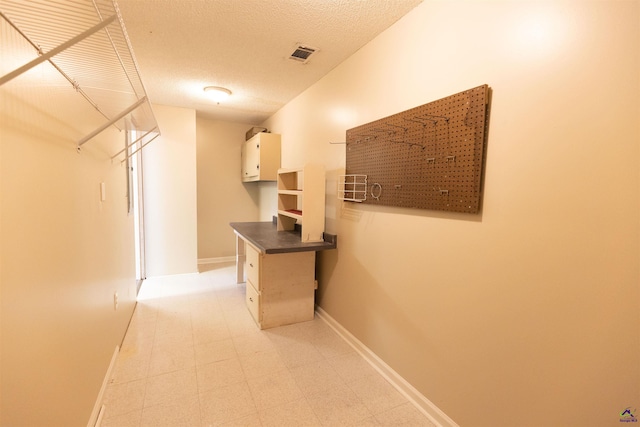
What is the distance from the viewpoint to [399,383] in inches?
71.5

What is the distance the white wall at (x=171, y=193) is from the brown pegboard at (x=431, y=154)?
2.80 metres

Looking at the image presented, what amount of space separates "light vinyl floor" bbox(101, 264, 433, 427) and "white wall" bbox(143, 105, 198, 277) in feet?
3.99

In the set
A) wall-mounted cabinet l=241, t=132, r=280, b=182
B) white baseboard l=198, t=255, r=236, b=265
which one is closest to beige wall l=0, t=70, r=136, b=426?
wall-mounted cabinet l=241, t=132, r=280, b=182

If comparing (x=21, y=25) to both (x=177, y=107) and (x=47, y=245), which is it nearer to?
(x=47, y=245)

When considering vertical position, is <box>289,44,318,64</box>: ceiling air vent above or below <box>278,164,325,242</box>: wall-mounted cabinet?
above

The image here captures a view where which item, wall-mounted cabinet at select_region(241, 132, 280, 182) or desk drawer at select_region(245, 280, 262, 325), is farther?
wall-mounted cabinet at select_region(241, 132, 280, 182)

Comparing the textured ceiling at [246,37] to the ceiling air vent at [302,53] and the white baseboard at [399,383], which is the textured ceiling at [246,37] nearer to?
the ceiling air vent at [302,53]

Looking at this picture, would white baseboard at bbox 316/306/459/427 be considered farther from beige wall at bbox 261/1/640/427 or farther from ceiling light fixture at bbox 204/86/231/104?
ceiling light fixture at bbox 204/86/231/104

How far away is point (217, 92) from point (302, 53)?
1.26 metres

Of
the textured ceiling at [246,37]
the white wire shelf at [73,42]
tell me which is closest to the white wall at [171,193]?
the textured ceiling at [246,37]

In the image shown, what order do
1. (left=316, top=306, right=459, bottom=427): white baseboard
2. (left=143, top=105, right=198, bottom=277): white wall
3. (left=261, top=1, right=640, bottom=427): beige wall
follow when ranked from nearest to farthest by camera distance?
(left=261, top=1, right=640, bottom=427): beige wall, (left=316, top=306, right=459, bottom=427): white baseboard, (left=143, top=105, right=198, bottom=277): white wall

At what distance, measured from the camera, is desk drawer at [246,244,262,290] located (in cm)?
252

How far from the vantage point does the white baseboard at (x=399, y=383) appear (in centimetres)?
156

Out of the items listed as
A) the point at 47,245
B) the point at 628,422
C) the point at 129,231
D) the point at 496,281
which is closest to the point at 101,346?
the point at 47,245
